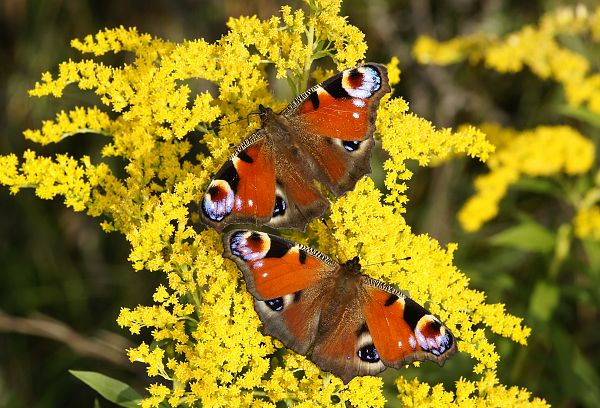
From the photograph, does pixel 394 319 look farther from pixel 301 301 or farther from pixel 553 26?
pixel 553 26

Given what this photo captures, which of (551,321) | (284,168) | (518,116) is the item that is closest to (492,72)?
(518,116)

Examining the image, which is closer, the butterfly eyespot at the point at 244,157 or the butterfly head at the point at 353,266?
the butterfly head at the point at 353,266

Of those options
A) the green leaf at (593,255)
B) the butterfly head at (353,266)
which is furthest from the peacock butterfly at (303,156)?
the green leaf at (593,255)

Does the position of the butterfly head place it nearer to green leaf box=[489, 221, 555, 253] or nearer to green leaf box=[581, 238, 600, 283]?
green leaf box=[489, 221, 555, 253]

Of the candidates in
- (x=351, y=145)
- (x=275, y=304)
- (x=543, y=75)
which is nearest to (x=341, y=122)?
(x=351, y=145)

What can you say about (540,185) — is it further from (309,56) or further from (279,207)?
(279,207)

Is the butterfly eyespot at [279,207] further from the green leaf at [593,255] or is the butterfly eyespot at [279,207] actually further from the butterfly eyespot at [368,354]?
the green leaf at [593,255]
